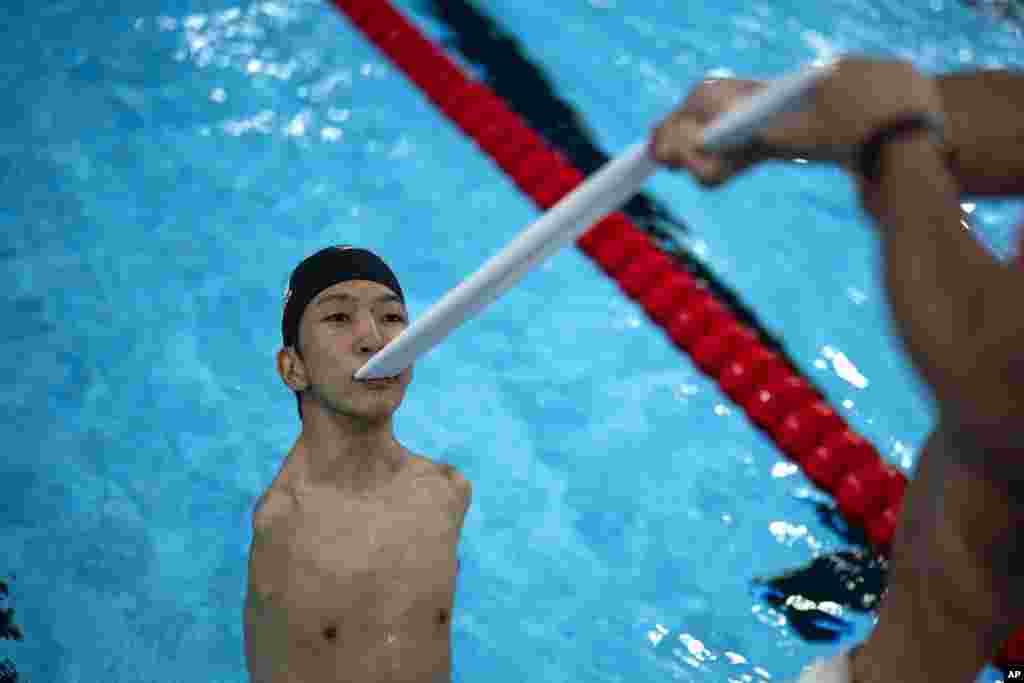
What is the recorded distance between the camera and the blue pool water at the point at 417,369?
3.13 m

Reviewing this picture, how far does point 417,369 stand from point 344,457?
5.41 feet

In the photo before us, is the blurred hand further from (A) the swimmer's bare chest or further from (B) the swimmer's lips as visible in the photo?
(A) the swimmer's bare chest

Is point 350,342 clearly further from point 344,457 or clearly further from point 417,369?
point 417,369

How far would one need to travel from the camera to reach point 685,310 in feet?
13.7

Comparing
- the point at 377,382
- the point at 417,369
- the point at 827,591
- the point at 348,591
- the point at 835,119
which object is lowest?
the point at 417,369

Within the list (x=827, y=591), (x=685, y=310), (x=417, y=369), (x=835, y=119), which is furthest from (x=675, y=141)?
(x=685, y=310)

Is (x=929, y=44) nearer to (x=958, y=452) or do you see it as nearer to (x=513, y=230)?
(x=513, y=230)

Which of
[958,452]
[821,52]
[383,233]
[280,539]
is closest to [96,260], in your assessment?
[383,233]

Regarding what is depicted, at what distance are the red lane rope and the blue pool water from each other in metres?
0.09

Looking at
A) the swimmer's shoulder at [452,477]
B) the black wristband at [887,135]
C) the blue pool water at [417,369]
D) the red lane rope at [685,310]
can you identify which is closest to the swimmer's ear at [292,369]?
the swimmer's shoulder at [452,477]

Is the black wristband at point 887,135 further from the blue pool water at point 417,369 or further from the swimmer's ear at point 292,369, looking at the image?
Result: the blue pool water at point 417,369

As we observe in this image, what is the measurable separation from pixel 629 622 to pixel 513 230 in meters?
1.94

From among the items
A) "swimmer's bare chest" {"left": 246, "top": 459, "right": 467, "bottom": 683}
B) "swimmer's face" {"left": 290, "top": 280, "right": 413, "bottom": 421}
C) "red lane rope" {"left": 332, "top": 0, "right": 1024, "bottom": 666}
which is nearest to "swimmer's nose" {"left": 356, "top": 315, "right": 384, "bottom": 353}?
"swimmer's face" {"left": 290, "top": 280, "right": 413, "bottom": 421}

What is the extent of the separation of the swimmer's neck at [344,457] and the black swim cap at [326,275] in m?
0.23
